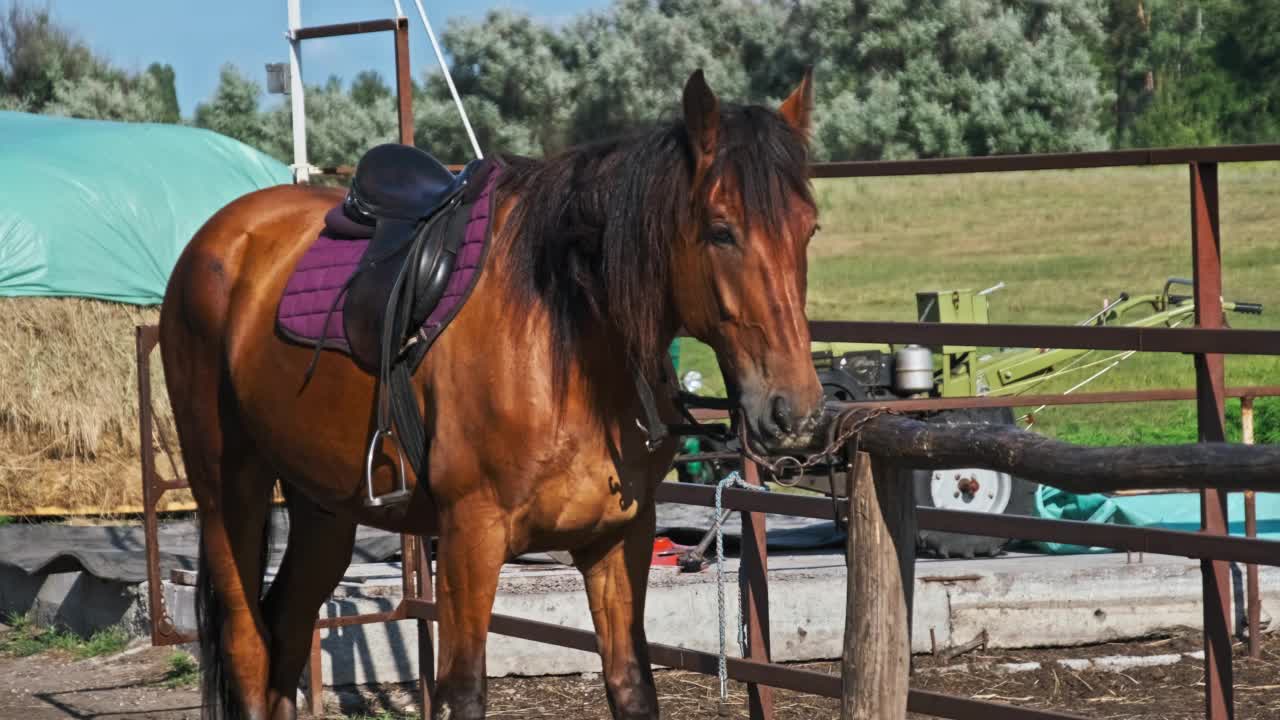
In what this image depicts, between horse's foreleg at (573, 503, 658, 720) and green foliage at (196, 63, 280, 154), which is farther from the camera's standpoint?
green foliage at (196, 63, 280, 154)

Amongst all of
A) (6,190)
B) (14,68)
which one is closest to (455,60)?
(14,68)

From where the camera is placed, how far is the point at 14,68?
2856 centimetres

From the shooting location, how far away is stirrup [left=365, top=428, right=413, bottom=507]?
11.8 ft

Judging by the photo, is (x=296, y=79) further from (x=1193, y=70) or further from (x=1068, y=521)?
(x=1193, y=70)

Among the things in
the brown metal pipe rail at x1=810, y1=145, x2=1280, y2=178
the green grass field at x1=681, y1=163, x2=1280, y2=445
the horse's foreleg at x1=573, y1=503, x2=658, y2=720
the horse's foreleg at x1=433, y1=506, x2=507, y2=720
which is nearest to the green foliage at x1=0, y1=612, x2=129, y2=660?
the horse's foreleg at x1=433, y1=506, x2=507, y2=720

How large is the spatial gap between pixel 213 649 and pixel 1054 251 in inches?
780

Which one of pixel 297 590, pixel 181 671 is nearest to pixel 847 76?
pixel 181 671

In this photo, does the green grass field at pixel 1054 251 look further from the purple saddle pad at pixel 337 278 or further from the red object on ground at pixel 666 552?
the purple saddle pad at pixel 337 278

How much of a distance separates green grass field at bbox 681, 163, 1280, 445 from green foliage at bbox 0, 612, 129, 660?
7.98 m

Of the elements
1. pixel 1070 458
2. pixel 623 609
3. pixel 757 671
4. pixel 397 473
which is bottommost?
pixel 757 671

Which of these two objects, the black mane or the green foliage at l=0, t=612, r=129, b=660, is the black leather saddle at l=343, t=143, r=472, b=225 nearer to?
the black mane

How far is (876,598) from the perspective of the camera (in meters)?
2.87

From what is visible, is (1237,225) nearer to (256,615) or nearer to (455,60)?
(455,60)

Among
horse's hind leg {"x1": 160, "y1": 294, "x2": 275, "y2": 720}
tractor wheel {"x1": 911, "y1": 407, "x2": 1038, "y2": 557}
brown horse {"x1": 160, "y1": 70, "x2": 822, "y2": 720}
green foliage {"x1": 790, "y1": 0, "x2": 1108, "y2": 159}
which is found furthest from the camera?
green foliage {"x1": 790, "y1": 0, "x2": 1108, "y2": 159}
